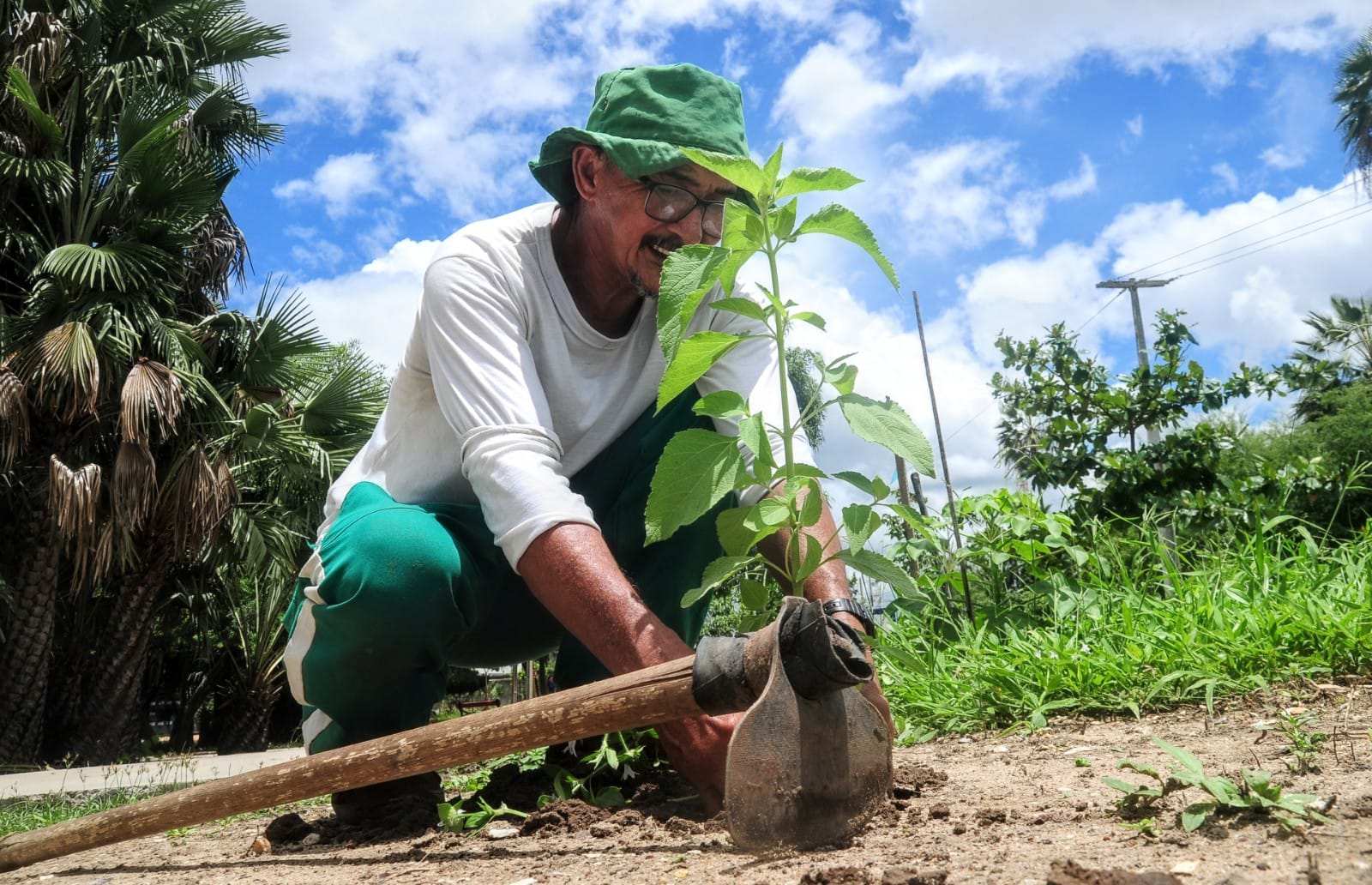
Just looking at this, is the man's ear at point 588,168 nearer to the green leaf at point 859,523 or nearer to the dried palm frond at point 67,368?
the green leaf at point 859,523

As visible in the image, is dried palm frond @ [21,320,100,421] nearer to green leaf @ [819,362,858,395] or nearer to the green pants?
the green pants

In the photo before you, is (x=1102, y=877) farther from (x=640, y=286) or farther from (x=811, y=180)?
(x=640, y=286)

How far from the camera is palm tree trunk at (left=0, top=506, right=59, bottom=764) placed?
31.3 feet

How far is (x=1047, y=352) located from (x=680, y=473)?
12.6 ft

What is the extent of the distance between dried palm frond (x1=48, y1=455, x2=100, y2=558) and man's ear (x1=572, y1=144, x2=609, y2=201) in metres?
8.43

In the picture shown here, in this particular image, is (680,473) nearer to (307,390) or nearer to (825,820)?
(825,820)

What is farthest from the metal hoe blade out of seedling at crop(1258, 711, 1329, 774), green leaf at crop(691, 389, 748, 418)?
seedling at crop(1258, 711, 1329, 774)

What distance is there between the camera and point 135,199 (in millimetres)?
10000

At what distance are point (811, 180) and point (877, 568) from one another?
61 cm

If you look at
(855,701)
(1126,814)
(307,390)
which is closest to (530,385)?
(855,701)

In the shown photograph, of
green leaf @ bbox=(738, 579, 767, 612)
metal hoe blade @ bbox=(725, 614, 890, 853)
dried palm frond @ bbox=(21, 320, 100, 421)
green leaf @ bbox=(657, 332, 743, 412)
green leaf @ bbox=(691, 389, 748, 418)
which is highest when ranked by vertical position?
dried palm frond @ bbox=(21, 320, 100, 421)

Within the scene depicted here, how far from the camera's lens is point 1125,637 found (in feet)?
8.84

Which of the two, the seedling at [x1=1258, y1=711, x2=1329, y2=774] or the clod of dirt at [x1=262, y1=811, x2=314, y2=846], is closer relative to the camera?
the seedling at [x1=1258, y1=711, x2=1329, y2=774]

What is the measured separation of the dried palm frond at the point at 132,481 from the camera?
8.95 metres
